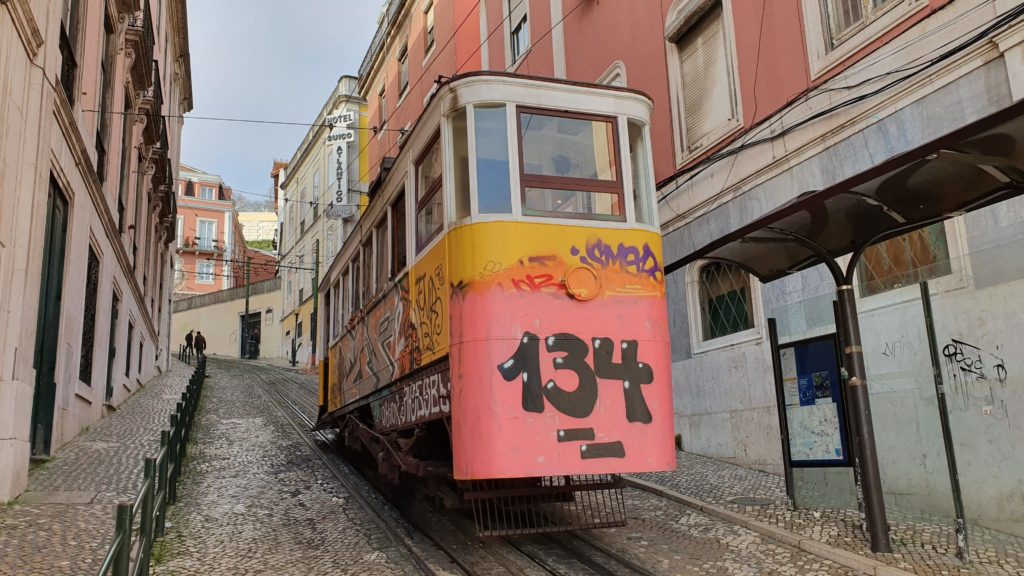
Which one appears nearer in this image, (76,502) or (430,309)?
(430,309)

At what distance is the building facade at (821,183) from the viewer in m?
5.94

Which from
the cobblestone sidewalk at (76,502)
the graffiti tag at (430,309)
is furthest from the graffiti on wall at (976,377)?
the cobblestone sidewalk at (76,502)

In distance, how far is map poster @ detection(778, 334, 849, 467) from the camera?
6.64 m

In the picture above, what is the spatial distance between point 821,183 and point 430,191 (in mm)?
4798

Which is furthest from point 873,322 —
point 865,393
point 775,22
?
point 775,22

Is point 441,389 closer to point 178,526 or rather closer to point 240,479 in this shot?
point 178,526

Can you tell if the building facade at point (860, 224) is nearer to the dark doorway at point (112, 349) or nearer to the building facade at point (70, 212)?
the building facade at point (70, 212)

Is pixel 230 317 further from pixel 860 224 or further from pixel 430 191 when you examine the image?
pixel 860 224

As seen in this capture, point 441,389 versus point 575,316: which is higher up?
point 575,316

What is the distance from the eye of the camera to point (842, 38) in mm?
8242

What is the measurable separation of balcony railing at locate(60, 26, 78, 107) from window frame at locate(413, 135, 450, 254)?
5.55m

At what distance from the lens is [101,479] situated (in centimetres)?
772

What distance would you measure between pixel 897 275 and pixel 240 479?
25.1ft

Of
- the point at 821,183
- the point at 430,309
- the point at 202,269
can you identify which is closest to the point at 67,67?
the point at 430,309
